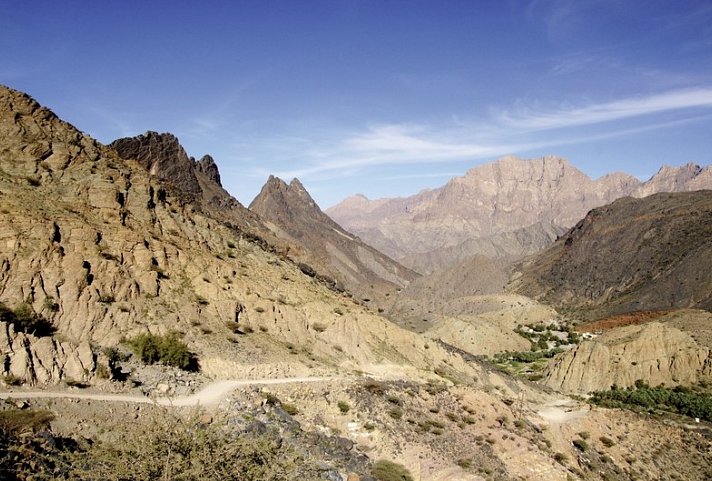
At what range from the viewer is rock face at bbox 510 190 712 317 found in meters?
114

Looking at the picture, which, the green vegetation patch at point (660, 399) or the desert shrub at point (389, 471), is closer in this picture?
the desert shrub at point (389, 471)

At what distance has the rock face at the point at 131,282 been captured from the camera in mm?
25250

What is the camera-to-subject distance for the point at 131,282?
2905cm

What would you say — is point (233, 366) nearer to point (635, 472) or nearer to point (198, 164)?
point (635, 472)

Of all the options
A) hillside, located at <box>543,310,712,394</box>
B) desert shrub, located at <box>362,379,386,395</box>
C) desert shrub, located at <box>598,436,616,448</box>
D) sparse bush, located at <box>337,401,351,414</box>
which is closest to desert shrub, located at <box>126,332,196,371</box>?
sparse bush, located at <box>337,401,351,414</box>

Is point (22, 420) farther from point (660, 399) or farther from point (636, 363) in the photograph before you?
point (636, 363)

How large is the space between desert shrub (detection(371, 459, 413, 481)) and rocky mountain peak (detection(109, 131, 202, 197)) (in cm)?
8250

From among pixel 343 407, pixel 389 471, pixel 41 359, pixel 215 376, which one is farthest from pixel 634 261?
pixel 41 359

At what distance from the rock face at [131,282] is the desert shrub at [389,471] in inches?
325

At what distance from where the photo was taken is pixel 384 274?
613ft

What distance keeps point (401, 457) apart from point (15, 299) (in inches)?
755

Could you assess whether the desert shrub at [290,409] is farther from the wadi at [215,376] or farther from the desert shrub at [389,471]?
the desert shrub at [389,471]

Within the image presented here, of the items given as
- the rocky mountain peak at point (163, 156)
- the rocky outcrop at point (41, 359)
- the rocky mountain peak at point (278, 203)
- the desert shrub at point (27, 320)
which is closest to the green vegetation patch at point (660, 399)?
the rocky outcrop at point (41, 359)

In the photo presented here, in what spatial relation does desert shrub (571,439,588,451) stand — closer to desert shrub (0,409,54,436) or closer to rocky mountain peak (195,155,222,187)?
desert shrub (0,409,54,436)
